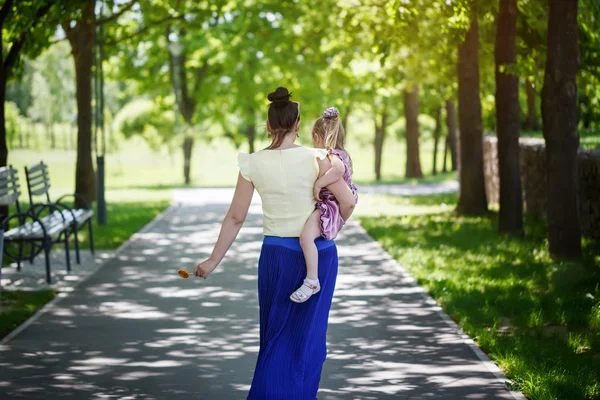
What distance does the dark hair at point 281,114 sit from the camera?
20.0 feet

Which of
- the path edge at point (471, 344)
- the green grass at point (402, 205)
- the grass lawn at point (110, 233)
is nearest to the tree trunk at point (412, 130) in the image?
the green grass at point (402, 205)

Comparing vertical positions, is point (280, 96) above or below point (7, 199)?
above

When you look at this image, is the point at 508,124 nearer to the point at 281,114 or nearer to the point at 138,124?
the point at 281,114

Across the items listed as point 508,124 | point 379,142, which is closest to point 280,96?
point 508,124

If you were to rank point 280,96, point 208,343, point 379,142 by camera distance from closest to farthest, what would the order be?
1. point 280,96
2. point 208,343
3. point 379,142

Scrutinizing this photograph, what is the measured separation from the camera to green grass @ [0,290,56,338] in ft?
33.3

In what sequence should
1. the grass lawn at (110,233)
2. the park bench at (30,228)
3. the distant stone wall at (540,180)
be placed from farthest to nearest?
the distant stone wall at (540,180)
the park bench at (30,228)
the grass lawn at (110,233)

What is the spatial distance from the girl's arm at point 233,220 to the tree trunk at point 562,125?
8478mm

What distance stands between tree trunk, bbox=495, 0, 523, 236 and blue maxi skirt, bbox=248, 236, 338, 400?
11.6 m

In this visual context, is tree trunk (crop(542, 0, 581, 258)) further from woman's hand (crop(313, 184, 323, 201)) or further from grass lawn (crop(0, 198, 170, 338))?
woman's hand (crop(313, 184, 323, 201))

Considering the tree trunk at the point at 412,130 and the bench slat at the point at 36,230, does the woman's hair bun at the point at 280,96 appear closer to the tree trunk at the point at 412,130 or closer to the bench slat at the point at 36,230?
the bench slat at the point at 36,230

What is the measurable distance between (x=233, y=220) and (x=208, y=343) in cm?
327

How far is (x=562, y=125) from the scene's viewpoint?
13969 mm

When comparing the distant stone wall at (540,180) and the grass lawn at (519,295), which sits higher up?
the distant stone wall at (540,180)
